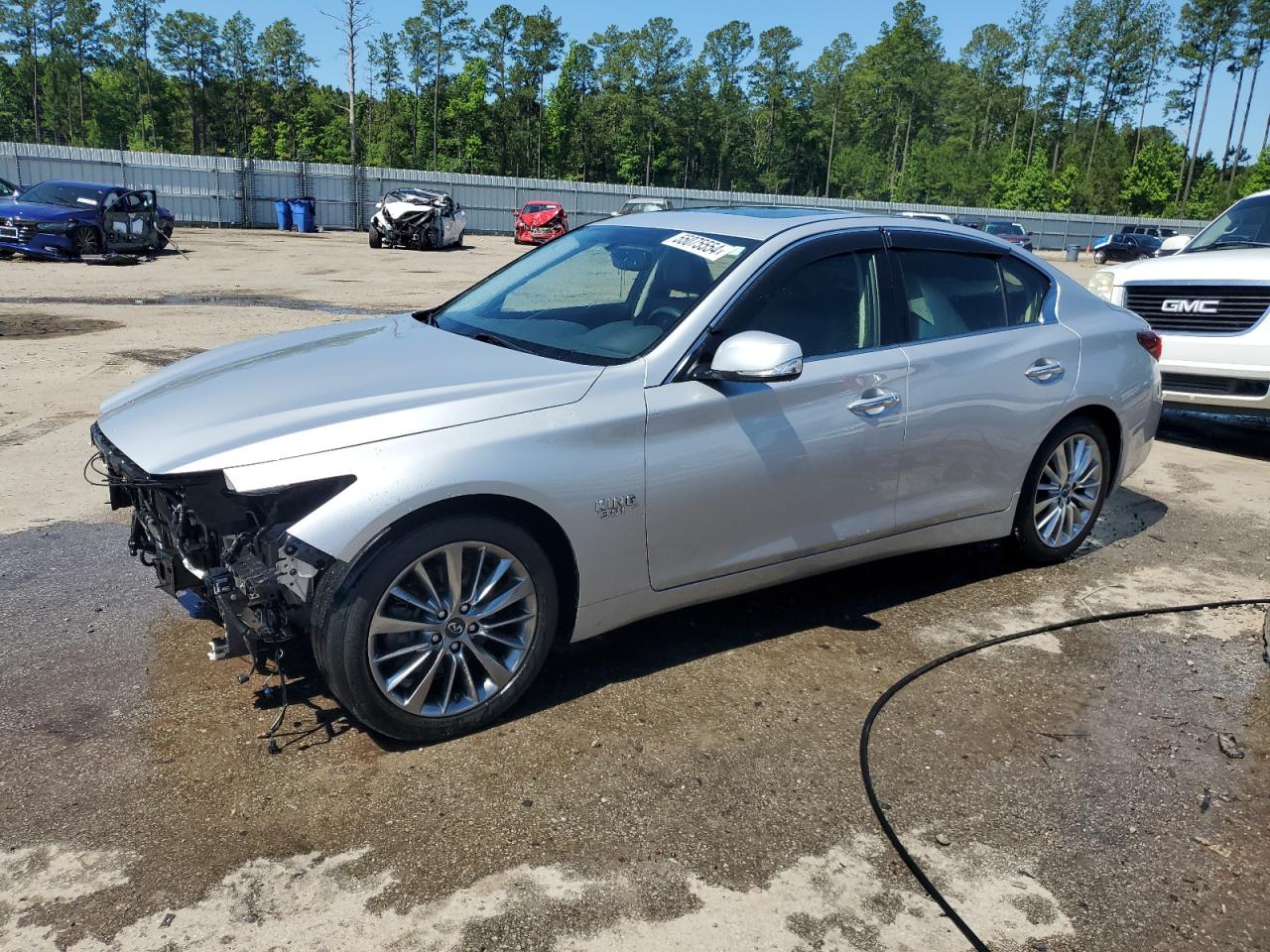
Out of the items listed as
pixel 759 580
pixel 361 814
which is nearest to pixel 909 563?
pixel 759 580

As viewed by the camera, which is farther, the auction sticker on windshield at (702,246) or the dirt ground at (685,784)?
the auction sticker on windshield at (702,246)

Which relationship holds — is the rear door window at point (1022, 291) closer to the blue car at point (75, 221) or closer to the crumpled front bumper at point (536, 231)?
the blue car at point (75, 221)

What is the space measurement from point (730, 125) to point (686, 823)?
383 feet

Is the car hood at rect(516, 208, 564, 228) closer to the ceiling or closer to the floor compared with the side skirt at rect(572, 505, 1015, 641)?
closer to the ceiling

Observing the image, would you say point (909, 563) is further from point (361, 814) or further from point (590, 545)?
point (361, 814)

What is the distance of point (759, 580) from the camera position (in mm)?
4070

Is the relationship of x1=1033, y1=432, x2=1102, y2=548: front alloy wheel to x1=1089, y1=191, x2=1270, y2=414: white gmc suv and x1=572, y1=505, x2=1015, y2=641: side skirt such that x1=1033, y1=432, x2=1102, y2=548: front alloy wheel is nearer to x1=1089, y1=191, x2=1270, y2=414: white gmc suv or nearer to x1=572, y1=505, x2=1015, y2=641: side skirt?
x1=572, y1=505, x2=1015, y2=641: side skirt

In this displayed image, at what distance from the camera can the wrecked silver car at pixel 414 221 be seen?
1190 inches

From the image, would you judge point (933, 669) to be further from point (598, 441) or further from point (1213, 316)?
point (1213, 316)

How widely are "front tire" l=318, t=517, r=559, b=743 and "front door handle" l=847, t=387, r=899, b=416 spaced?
146 cm

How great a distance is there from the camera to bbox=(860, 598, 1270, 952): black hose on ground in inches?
106

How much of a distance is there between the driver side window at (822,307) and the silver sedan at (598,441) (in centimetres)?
→ 1

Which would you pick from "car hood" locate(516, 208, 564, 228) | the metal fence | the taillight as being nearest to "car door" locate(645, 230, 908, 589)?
the taillight

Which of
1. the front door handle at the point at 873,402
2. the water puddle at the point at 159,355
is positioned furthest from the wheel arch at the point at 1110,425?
the water puddle at the point at 159,355
